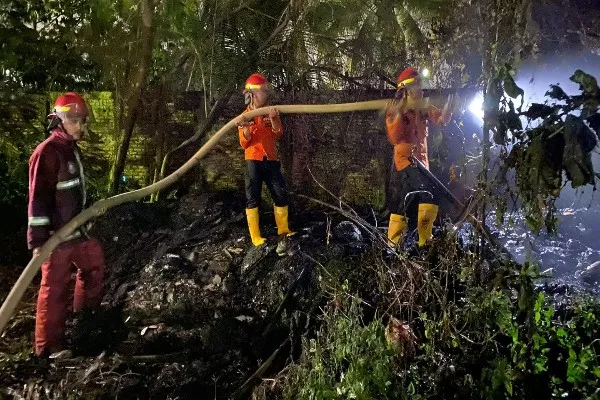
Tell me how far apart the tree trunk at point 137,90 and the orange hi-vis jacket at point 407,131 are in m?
3.13

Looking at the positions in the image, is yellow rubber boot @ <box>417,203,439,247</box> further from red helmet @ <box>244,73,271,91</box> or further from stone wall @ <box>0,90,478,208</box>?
red helmet @ <box>244,73,271,91</box>

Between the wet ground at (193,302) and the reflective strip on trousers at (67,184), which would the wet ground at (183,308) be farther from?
the reflective strip on trousers at (67,184)

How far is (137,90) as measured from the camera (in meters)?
6.25

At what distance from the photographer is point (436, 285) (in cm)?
345

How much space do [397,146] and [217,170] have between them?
10.3 ft

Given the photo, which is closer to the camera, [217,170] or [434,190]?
[434,190]

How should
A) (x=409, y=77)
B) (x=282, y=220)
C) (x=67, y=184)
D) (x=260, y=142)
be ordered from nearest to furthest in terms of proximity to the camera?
(x=67, y=184) < (x=409, y=77) < (x=260, y=142) < (x=282, y=220)

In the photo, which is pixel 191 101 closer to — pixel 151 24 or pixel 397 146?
pixel 151 24

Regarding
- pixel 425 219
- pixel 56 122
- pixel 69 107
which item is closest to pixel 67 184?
pixel 56 122

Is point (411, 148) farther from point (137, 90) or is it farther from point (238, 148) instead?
point (137, 90)

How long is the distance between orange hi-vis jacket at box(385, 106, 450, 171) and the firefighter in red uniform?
3053 millimetres

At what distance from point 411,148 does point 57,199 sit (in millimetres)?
3529

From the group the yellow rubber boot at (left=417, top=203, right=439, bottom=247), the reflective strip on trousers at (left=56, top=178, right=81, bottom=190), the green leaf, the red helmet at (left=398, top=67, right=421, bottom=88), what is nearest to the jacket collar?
the reflective strip on trousers at (left=56, top=178, right=81, bottom=190)

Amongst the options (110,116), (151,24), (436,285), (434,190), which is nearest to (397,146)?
(434,190)
